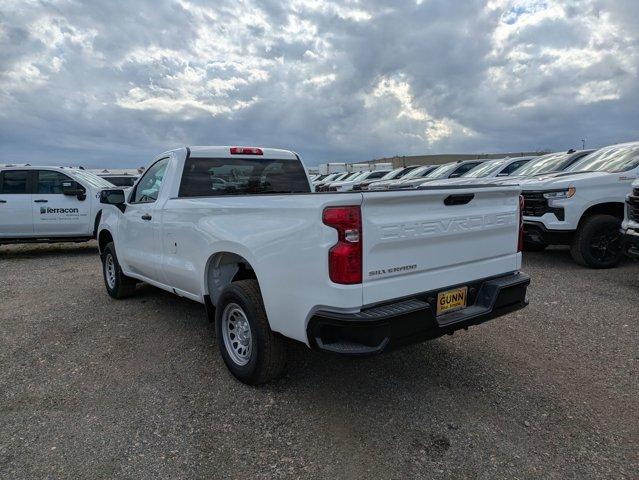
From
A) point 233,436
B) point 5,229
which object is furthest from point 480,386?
point 5,229

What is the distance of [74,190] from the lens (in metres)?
10.1

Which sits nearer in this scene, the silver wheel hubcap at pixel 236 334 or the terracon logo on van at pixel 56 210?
the silver wheel hubcap at pixel 236 334

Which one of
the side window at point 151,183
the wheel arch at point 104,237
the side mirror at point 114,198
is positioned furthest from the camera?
the wheel arch at point 104,237

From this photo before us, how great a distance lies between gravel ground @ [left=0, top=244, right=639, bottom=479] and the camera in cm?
272

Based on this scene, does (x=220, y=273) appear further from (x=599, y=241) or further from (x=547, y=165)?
(x=547, y=165)

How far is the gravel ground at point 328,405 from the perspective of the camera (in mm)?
2717

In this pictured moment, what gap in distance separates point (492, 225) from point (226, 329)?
221cm

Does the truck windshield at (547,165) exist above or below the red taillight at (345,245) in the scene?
above

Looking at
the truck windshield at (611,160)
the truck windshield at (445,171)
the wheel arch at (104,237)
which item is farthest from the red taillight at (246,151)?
the truck windshield at (445,171)

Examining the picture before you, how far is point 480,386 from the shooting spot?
3.59 metres

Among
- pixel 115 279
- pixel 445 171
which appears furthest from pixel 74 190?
pixel 445 171

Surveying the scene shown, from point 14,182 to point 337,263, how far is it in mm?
9966

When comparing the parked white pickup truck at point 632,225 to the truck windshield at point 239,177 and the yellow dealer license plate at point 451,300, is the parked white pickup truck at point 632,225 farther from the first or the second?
the truck windshield at point 239,177

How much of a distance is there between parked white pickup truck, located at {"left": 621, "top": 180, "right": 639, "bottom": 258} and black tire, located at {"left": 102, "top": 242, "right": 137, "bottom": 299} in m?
6.36
